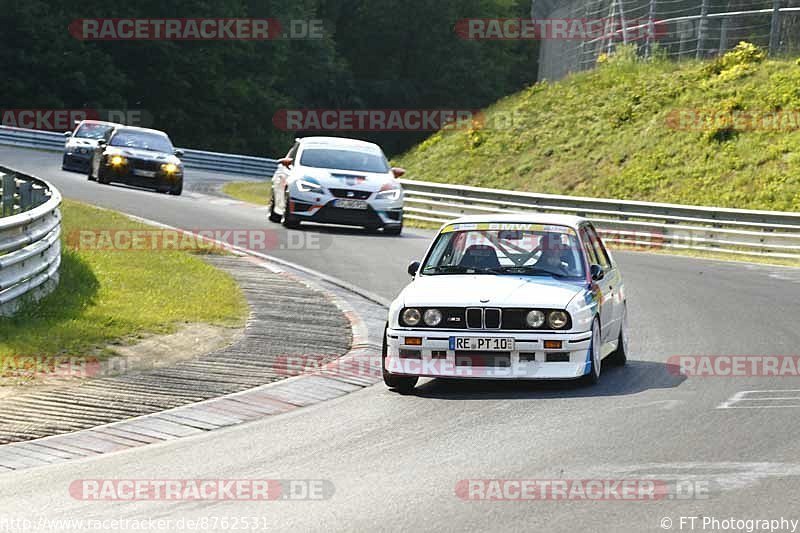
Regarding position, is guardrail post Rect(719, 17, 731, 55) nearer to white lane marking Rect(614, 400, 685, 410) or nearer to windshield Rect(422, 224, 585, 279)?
windshield Rect(422, 224, 585, 279)

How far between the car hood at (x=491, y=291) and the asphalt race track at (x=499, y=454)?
28.4 inches

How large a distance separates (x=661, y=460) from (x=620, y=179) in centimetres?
2704

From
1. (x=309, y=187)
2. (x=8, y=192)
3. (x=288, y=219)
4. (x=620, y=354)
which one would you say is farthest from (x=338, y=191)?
(x=620, y=354)

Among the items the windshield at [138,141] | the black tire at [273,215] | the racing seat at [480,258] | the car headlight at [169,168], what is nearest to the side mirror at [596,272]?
the racing seat at [480,258]

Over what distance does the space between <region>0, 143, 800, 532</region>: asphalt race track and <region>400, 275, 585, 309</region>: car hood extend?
72 centimetres

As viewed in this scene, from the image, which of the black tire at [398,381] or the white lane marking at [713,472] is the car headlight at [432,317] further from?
the white lane marking at [713,472]

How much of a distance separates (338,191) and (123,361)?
13.6m

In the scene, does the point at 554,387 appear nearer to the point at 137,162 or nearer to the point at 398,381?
the point at 398,381

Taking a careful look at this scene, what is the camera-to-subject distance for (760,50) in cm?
3791

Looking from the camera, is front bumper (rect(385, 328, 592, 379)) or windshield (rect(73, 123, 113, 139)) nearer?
front bumper (rect(385, 328, 592, 379))

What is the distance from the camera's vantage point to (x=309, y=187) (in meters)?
25.8

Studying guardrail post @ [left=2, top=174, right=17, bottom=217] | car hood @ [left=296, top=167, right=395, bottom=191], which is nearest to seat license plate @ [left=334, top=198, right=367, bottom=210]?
car hood @ [left=296, top=167, right=395, bottom=191]

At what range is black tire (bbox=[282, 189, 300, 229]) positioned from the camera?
85.3ft

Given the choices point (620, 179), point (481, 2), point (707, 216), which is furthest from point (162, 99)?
point (707, 216)
